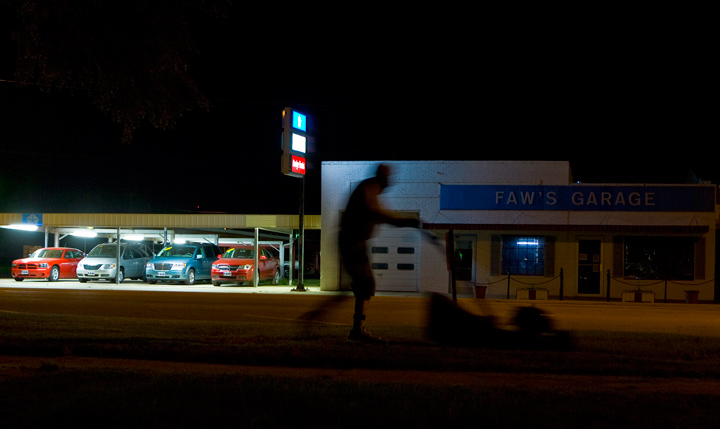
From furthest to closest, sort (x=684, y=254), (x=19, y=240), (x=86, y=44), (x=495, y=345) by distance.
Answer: (x=19, y=240), (x=684, y=254), (x=86, y=44), (x=495, y=345)

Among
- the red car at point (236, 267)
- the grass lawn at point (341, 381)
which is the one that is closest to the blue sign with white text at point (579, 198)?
the red car at point (236, 267)

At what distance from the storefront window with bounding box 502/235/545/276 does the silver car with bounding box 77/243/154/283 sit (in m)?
15.8

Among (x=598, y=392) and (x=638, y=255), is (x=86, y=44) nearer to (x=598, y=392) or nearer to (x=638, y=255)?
(x=598, y=392)

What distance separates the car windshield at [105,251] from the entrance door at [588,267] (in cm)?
1924

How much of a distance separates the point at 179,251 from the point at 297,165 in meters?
7.27

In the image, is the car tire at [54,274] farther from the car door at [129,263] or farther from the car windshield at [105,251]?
the car door at [129,263]

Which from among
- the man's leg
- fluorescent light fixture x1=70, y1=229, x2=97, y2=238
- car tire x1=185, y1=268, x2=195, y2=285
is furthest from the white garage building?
the man's leg

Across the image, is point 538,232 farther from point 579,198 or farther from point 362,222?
point 362,222

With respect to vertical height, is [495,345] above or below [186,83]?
below

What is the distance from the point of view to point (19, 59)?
33.8 feet

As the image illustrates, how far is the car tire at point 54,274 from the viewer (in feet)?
96.0

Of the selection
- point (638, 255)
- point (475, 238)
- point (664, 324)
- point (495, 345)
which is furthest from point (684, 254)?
point (495, 345)

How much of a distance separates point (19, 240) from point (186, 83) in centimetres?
6186

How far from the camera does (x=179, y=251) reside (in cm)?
2802
